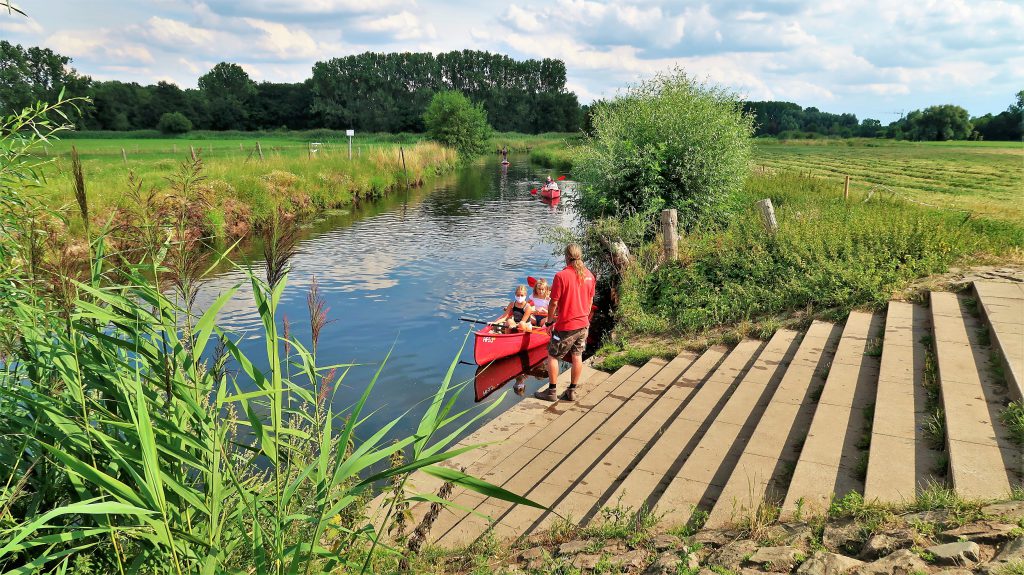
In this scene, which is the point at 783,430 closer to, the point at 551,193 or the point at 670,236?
the point at 670,236

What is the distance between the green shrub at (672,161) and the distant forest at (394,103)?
117 feet

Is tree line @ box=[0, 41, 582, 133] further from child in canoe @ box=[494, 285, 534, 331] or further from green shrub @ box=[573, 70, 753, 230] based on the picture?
child in canoe @ box=[494, 285, 534, 331]

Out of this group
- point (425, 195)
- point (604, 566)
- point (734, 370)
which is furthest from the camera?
point (425, 195)

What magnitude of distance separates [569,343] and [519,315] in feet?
12.0

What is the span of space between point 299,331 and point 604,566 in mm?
8970

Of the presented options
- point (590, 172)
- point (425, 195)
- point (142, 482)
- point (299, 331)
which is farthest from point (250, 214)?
point (142, 482)

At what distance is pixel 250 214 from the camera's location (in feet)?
62.4

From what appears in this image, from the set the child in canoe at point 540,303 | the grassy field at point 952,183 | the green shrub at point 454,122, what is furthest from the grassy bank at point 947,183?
the green shrub at point 454,122

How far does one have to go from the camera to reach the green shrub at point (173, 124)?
2594 inches

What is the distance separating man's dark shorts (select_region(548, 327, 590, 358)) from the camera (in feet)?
24.5

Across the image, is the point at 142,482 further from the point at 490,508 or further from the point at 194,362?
the point at 490,508

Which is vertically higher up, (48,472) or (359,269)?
(48,472)

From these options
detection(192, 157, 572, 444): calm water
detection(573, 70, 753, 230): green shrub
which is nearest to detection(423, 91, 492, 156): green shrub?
detection(192, 157, 572, 444): calm water

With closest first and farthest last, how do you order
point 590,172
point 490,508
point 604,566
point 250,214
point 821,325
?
1. point 604,566
2. point 490,508
3. point 821,325
4. point 590,172
5. point 250,214
